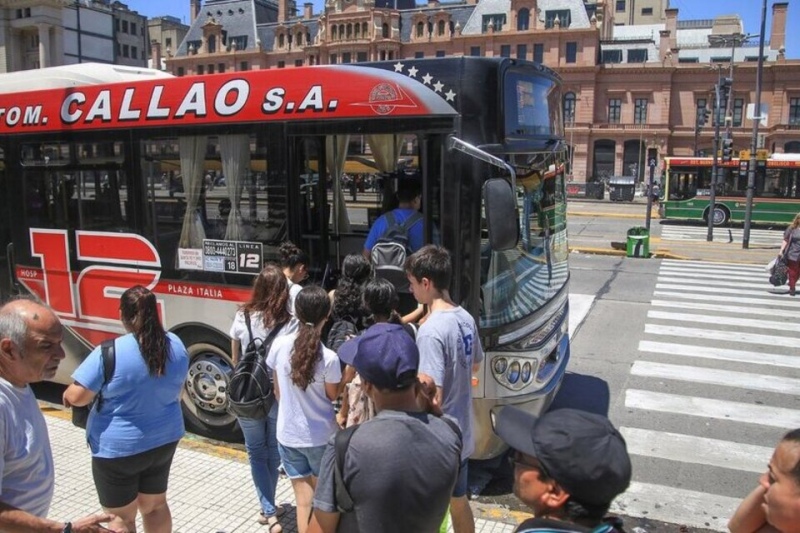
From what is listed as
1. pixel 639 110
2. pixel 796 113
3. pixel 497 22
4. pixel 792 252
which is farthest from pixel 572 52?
pixel 792 252

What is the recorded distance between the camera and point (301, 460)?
4004 millimetres

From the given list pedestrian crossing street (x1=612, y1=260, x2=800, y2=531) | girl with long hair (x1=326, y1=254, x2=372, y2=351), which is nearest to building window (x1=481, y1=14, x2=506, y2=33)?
pedestrian crossing street (x1=612, y1=260, x2=800, y2=531)

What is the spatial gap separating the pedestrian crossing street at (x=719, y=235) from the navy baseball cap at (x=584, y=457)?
84.0 ft

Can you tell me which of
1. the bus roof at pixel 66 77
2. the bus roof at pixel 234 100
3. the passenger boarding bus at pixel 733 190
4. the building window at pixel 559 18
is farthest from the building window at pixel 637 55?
the bus roof at pixel 234 100

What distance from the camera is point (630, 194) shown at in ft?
157

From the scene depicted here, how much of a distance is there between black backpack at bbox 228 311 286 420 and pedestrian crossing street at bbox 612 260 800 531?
2.98 meters

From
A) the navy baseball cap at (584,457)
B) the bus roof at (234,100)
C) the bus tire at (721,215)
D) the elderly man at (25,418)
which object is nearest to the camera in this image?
the navy baseball cap at (584,457)

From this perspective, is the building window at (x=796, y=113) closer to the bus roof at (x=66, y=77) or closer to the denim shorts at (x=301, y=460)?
the bus roof at (x=66, y=77)

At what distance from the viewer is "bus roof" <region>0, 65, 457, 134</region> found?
5109mm

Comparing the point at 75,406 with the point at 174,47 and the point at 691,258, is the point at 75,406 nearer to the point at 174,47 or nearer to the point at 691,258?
the point at 691,258

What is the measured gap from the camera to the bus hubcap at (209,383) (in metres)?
6.01

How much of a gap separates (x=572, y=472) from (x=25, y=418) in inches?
83.4

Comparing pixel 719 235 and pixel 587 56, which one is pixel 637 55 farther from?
pixel 719 235

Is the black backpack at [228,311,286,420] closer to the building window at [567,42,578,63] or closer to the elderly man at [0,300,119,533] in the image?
the elderly man at [0,300,119,533]
